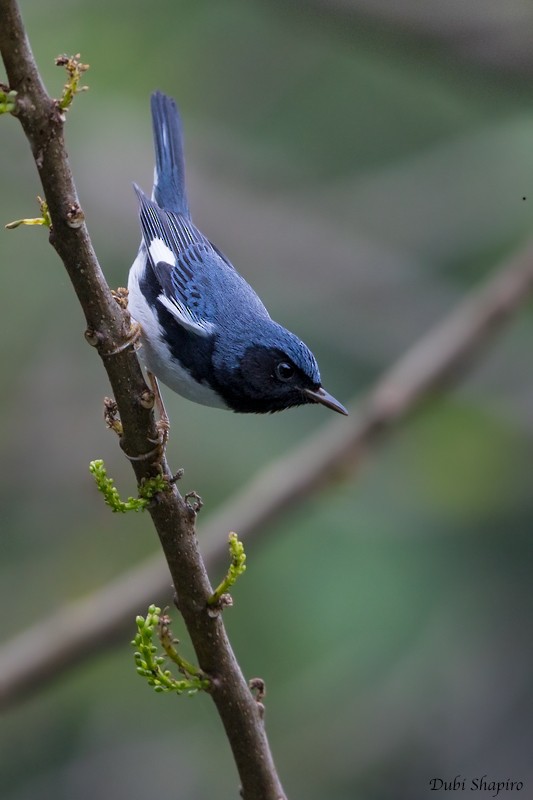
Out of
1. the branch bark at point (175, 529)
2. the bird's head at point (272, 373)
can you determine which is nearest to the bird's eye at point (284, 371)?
the bird's head at point (272, 373)

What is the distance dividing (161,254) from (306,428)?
3.57m

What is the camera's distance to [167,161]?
4.41 m

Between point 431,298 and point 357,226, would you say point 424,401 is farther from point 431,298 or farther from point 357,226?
point 357,226

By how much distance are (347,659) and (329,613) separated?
1.75 ft

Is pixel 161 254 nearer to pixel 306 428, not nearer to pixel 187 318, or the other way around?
pixel 187 318

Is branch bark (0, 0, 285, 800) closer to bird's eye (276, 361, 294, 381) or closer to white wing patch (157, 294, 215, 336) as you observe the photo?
bird's eye (276, 361, 294, 381)

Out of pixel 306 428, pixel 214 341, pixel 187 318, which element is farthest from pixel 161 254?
pixel 306 428

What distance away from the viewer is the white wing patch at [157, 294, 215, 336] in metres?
3.48

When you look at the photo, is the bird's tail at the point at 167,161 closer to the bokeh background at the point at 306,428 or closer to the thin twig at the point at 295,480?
the bokeh background at the point at 306,428

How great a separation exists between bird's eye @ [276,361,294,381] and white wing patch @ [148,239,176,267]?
707mm

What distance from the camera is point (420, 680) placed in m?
6.52

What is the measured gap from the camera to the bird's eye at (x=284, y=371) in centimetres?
336

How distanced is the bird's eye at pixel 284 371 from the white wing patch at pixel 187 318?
28 cm

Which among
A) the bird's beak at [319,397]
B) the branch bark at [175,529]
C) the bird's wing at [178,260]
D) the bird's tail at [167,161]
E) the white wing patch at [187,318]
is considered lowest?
the branch bark at [175,529]
